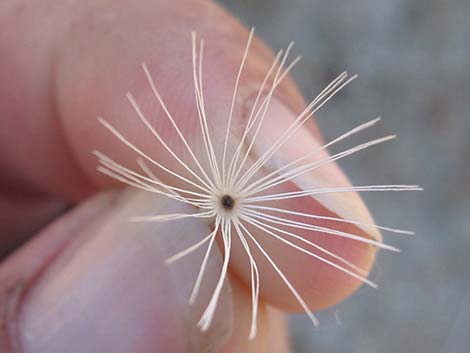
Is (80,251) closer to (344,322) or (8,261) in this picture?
(8,261)

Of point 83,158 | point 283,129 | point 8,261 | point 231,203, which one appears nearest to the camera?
point 231,203

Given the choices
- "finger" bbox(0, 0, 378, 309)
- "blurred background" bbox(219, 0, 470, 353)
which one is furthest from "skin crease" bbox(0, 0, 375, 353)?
"blurred background" bbox(219, 0, 470, 353)

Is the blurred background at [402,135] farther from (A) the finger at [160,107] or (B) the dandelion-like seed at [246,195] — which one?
(B) the dandelion-like seed at [246,195]

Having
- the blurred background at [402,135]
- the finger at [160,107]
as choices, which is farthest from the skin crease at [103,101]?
the blurred background at [402,135]

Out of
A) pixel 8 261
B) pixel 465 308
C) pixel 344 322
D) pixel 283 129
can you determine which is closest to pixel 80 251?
pixel 8 261

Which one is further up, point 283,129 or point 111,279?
point 283,129

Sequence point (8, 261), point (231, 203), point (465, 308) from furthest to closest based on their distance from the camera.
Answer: point (465, 308) < point (8, 261) < point (231, 203)

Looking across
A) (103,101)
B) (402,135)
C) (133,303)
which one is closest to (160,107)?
(103,101)
